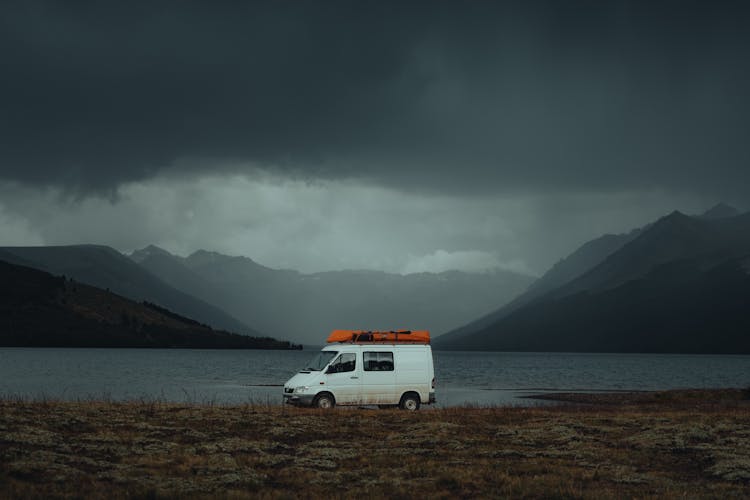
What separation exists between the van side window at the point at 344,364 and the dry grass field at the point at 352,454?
4258 millimetres

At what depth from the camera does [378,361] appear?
127 ft

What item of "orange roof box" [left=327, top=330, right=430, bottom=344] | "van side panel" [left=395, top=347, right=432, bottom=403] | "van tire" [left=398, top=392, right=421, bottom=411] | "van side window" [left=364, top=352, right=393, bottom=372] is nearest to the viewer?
"van side window" [left=364, top=352, right=393, bottom=372]

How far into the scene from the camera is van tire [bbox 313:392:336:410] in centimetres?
3738

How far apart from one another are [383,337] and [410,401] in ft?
12.3

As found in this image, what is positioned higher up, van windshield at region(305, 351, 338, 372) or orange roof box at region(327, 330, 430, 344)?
orange roof box at region(327, 330, 430, 344)

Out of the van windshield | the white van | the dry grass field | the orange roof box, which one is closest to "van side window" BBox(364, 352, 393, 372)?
the white van

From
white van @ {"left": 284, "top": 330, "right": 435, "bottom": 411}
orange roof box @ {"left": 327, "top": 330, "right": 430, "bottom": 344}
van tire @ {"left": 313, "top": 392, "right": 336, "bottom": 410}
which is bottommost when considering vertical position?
van tire @ {"left": 313, "top": 392, "right": 336, "bottom": 410}

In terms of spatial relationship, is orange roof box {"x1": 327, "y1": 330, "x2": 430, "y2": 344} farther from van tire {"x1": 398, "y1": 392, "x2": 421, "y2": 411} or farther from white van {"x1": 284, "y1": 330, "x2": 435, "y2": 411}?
van tire {"x1": 398, "y1": 392, "x2": 421, "y2": 411}

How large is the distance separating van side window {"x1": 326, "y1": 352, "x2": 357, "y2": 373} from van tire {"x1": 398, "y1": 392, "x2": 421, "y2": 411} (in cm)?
330

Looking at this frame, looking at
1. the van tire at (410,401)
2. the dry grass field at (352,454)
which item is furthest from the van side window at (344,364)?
the dry grass field at (352,454)

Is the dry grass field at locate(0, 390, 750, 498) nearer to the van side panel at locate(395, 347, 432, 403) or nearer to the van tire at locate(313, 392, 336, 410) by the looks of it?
the van tire at locate(313, 392, 336, 410)

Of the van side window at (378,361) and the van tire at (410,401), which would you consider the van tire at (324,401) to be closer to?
the van side window at (378,361)

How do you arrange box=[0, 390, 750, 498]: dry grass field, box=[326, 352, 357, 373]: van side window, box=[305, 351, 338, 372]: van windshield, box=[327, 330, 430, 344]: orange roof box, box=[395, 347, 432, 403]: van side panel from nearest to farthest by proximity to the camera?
box=[0, 390, 750, 498]: dry grass field
box=[326, 352, 357, 373]: van side window
box=[305, 351, 338, 372]: van windshield
box=[395, 347, 432, 403]: van side panel
box=[327, 330, 430, 344]: orange roof box

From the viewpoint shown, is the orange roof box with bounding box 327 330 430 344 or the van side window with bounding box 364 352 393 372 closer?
the van side window with bounding box 364 352 393 372
